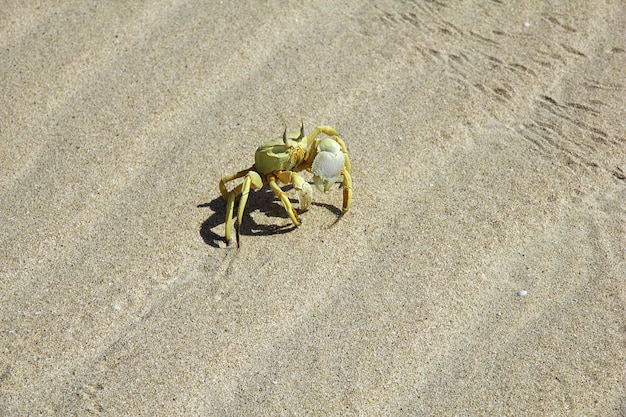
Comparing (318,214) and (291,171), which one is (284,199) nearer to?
(291,171)

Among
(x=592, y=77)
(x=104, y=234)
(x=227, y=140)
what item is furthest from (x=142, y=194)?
(x=592, y=77)

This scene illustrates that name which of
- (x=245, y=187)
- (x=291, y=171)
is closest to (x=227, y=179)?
(x=245, y=187)

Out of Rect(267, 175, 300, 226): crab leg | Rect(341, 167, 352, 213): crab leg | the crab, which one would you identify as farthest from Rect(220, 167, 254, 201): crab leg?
Rect(341, 167, 352, 213): crab leg

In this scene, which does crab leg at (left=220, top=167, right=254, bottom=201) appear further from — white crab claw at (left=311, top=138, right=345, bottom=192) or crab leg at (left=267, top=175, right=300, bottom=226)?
white crab claw at (left=311, top=138, right=345, bottom=192)

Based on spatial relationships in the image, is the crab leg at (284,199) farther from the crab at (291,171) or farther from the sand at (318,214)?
the sand at (318,214)

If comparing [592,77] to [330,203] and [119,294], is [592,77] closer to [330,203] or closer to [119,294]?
[330,203]

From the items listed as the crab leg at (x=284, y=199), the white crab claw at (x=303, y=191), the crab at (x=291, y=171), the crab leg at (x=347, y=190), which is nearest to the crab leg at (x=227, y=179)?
the crab at (x=291, y=171)

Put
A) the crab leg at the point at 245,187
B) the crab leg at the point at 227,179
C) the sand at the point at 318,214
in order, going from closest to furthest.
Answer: the sand at the point at 318,214, the crab leg at the point at 245,187, the crab leg at the point at 227,179
